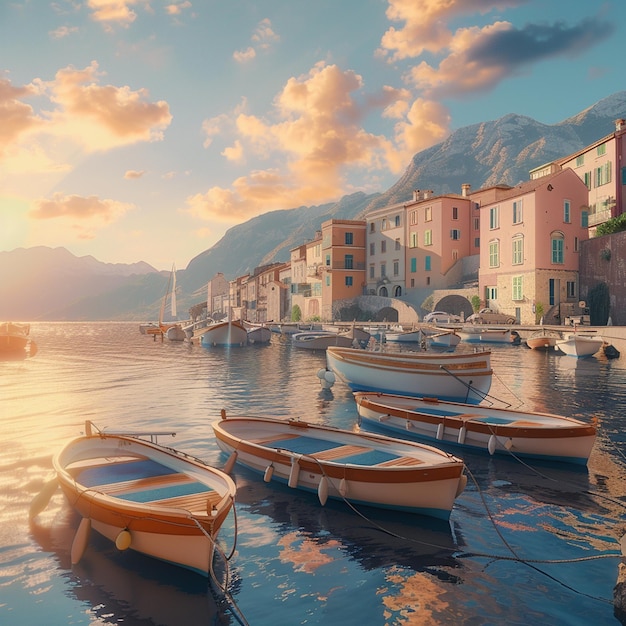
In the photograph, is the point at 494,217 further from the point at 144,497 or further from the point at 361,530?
the point at 144,497

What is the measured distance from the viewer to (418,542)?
323 inches

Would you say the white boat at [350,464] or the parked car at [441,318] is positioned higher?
the parked car at [441,318]

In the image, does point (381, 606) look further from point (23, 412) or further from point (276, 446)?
point (23, 412)

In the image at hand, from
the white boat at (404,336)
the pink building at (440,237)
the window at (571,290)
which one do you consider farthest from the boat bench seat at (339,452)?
the pink building at (440,237)

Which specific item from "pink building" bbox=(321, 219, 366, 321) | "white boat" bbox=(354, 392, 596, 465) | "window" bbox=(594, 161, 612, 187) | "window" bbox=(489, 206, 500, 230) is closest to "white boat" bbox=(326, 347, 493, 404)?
"white boat" bbox=(354, 392, 596, 465)

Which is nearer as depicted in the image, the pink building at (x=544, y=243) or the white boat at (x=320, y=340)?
the white boat at (x=320, y=340)

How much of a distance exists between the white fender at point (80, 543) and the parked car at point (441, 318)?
5319 centimetres

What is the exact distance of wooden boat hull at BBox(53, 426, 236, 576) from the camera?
6680 millimetres

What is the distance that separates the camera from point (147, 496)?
805 cm

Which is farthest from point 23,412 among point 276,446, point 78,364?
point 78,364

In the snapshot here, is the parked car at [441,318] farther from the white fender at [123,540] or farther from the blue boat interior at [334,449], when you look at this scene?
the white fender at [123,540]

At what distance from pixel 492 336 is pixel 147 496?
4380cm

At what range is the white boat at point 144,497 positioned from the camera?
6.69 metres

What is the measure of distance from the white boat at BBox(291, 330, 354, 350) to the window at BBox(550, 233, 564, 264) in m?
21.8
